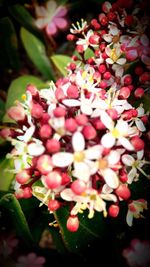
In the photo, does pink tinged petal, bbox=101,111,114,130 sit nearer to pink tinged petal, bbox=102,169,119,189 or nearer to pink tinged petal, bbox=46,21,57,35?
pink tinged petal, bbox=102,169,119,189

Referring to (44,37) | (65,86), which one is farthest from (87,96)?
(44,37)

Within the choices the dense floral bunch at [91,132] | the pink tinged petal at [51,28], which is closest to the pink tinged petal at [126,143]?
the dense floral bunch at [91,132]

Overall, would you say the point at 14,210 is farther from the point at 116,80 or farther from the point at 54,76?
the point at 54,76

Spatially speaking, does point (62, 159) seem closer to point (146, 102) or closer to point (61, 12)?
point (146, 102)

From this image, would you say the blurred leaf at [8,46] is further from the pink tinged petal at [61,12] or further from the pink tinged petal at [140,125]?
the pink tinged petal at [140,125]

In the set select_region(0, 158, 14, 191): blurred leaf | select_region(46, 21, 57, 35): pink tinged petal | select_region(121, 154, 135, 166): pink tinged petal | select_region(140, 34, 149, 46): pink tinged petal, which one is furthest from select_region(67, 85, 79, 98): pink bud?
select_region(46, 21, 57, 35): pink tinged petal

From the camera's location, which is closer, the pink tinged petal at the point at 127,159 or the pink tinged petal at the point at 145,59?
the pink tinged petal at the point at 127,159

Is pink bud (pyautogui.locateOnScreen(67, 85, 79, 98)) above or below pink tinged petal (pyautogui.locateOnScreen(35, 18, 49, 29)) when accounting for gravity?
above
